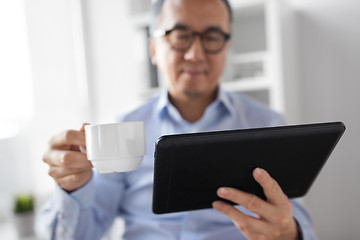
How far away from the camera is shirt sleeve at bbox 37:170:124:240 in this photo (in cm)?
96

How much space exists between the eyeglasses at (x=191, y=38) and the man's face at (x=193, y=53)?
1 centimetres

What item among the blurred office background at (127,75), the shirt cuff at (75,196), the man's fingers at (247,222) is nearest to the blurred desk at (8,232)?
the blurred office background at (127,75)

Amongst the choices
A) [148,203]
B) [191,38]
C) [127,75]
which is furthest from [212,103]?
[127,75]

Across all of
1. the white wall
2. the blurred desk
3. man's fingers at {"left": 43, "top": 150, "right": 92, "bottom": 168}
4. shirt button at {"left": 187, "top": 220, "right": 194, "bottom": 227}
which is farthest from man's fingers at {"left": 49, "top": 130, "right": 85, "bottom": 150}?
the white wall

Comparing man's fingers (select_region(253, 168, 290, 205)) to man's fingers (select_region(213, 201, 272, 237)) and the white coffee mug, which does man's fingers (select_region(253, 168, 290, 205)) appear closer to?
man's fingers (select_region(213, 201, 272, 237))

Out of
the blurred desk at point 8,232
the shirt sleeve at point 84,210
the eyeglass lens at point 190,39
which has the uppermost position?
the eyeglass lens at point 190,39

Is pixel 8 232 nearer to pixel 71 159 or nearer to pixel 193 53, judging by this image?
pixel 71 159

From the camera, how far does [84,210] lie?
3.40 ft

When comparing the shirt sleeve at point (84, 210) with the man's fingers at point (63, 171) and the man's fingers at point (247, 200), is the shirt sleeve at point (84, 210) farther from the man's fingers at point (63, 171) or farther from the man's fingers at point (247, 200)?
the man's fingers at point (247, 200)

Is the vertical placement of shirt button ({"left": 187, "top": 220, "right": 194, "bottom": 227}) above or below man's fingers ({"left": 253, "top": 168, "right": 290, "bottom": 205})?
below

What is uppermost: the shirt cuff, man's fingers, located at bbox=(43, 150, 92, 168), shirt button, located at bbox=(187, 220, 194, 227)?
man's fingers, located at bbox=(43, 150, 92, 168)

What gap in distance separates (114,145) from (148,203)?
59cm

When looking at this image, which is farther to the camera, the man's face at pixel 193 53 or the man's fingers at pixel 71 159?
the man's face at pixel 193 53

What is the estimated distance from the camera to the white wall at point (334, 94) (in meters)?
1.39
